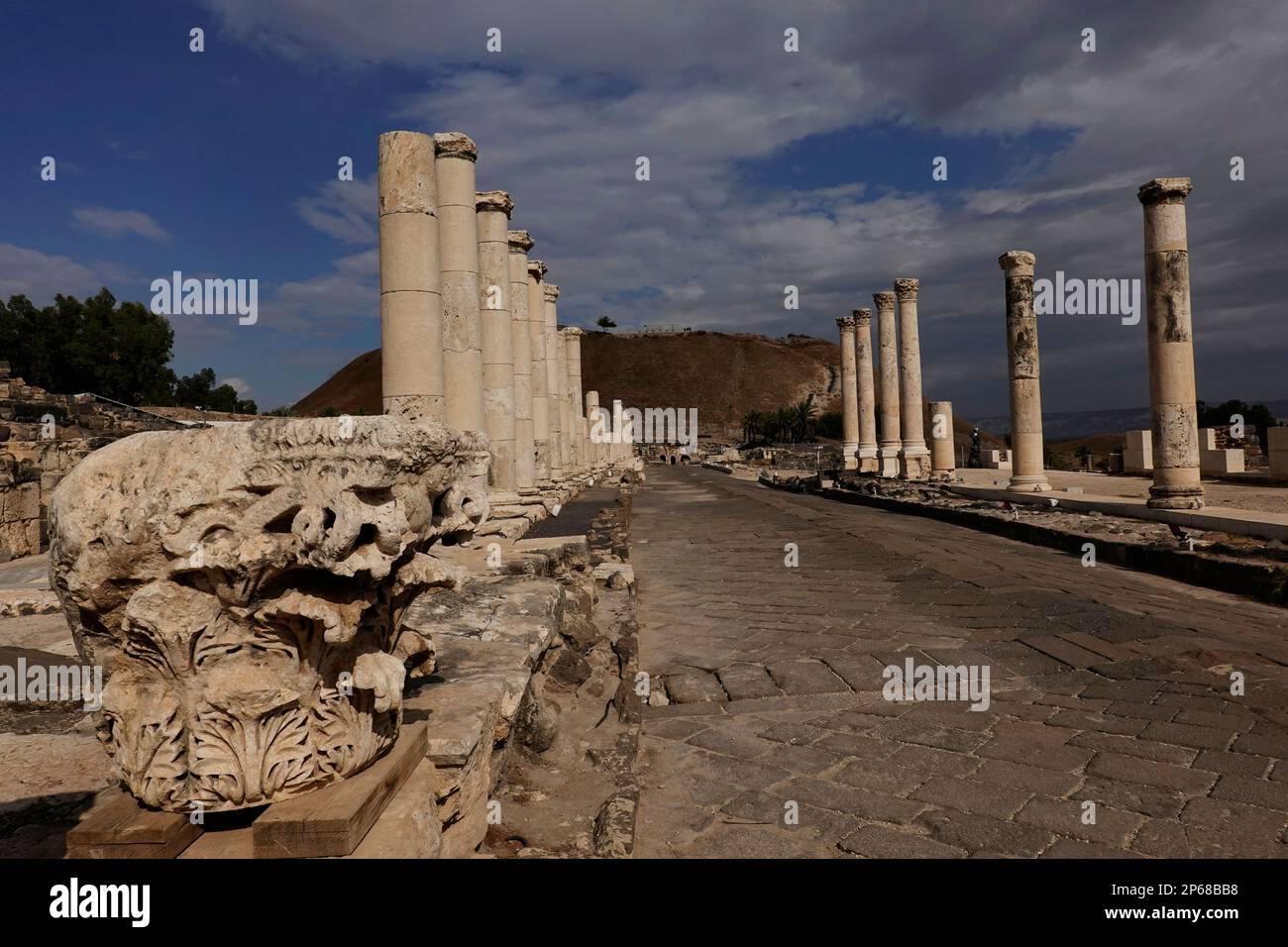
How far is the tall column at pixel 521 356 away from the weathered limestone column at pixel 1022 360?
33.2 feet

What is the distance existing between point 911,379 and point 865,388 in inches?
180

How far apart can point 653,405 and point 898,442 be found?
6839 cm

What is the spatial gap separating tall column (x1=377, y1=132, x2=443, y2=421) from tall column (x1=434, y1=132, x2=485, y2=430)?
1.31 metres

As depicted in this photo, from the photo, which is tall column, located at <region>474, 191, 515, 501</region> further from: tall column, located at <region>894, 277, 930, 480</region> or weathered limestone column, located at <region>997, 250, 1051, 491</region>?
tall column, located at <region>894, 277, 930, 480</region>

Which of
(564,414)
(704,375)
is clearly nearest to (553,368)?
(564,414)

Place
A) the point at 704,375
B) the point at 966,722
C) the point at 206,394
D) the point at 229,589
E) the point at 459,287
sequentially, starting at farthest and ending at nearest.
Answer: the point at 704,375 → the point at 206,394 → the point at 459,287 → the point at 966,722 → the point at 229,589

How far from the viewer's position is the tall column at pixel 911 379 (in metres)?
23.0

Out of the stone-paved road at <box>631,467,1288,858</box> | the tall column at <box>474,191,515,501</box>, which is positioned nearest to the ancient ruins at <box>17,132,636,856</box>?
the stone-paved road at <box>631,467,1288,858</box>

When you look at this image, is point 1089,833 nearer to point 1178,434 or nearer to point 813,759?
point 813,759

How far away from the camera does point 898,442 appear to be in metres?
25.2

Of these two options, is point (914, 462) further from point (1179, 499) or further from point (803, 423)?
point (803, 423)

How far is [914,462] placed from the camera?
903 inches

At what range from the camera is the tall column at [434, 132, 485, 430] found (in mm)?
9664
